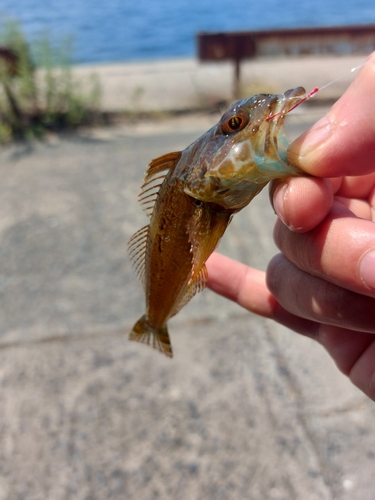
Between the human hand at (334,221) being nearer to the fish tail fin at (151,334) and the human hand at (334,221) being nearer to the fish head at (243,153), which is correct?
the fish head at (243,153)

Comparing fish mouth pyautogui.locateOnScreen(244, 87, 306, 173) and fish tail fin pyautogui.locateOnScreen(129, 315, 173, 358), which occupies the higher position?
fish mouth pyautogui.locateOnScreen(244, 87, 306, 173)

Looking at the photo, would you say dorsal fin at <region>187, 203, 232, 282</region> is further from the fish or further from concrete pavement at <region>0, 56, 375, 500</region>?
concrete pavement at <region>0, 56, 375, 500</region>

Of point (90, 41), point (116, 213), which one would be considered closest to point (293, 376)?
point (116, 213)

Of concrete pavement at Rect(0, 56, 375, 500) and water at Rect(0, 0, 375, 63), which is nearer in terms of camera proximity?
concrete pavement at Rect(0, 56, 375, 500)

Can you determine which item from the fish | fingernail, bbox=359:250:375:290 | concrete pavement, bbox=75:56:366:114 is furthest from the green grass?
fingernail, bbox=359:250:375:290

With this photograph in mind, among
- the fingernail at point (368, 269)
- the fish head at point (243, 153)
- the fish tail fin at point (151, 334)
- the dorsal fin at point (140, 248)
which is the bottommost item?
the fish tail fin at point (151, 334)

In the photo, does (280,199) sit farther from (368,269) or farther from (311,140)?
(368,269)

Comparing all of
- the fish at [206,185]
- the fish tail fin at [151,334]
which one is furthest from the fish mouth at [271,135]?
the fish tail fin at [151,334]

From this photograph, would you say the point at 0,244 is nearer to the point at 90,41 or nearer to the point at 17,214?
the point at 17,214
